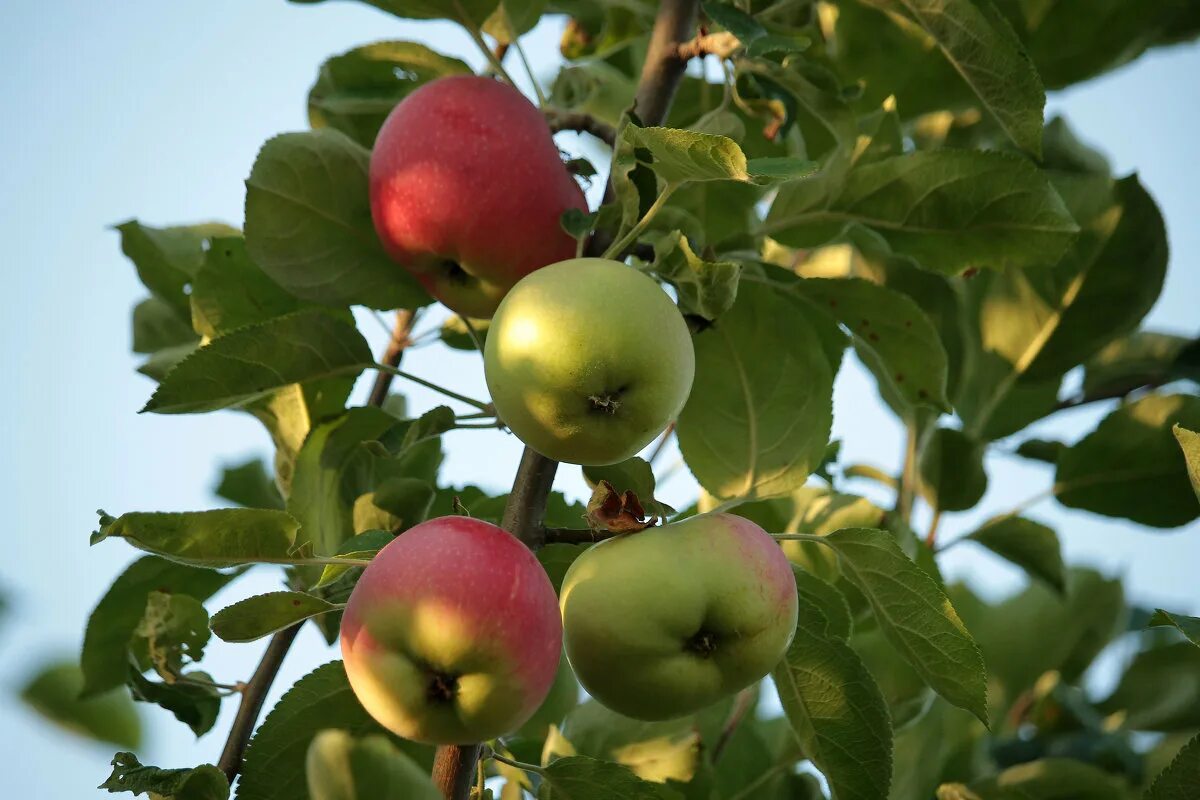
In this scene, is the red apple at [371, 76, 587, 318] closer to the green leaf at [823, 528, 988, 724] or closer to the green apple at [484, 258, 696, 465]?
the green apple at [484, 258, 696, 465]

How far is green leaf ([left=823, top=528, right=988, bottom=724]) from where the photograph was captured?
125 centimetres

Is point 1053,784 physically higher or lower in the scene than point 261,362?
lower

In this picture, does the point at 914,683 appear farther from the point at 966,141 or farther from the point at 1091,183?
the point at 966,141

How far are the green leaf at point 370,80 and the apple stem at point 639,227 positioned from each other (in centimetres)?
46

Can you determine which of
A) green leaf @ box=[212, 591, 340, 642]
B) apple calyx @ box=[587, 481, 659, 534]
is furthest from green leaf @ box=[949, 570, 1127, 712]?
green leaf @ box=[212, 591, 340, 642]

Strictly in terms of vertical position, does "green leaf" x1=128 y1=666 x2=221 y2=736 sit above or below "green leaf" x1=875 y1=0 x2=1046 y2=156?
below

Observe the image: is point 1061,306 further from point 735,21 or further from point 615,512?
point 615,512

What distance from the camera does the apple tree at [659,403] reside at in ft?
3.72

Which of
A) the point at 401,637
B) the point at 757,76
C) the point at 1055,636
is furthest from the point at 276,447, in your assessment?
the point at 1055,636

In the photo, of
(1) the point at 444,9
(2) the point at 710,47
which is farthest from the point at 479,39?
(2) the point at 710,47

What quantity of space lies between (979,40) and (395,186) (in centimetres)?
70

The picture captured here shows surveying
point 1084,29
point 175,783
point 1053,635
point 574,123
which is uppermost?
point 1084,29

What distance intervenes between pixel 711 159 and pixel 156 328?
1.12 meters

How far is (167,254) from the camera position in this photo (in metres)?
1.77
